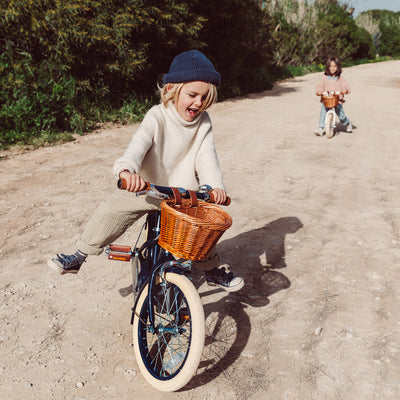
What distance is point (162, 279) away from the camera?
2.49 meters

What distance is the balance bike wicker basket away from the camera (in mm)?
2006

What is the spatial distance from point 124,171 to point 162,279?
670mm

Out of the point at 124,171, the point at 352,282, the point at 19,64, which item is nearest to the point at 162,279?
the point at 124,171

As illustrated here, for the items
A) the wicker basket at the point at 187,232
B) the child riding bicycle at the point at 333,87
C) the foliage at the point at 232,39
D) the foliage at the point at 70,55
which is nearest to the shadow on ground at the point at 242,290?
the wicker basket at the point at 187,232

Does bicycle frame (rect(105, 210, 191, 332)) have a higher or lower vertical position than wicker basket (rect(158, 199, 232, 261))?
lower

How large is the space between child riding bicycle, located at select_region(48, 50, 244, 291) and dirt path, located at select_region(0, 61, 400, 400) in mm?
612

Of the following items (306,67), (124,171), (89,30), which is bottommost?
(306,67)

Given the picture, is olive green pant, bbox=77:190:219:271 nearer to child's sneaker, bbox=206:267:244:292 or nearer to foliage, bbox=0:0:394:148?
child's sneaker, bbox=206:267:244:292

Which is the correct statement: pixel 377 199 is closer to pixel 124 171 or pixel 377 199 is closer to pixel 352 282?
pixel 352 282

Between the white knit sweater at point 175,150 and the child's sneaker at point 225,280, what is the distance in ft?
2.21

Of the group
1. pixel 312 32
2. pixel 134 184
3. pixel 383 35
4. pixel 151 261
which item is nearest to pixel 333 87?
pixel 151 261

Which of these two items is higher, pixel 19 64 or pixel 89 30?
pixel 89 30

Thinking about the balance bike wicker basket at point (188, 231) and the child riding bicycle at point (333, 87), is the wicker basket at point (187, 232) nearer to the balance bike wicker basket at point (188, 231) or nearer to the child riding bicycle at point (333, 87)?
the balance bike wicker basket at point (188, 231)

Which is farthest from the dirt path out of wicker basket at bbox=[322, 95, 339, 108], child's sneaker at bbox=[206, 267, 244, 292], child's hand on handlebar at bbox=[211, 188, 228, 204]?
wicker basket at bbox=[322, 95, 339, 108]
